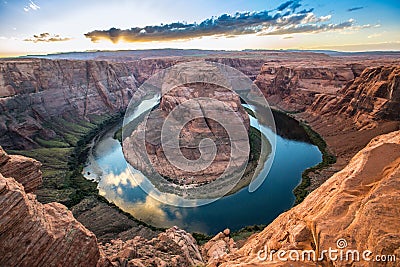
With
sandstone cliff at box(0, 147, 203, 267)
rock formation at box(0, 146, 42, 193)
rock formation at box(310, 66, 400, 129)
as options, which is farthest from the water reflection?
rock formation at box(0, 146, 42, 193)

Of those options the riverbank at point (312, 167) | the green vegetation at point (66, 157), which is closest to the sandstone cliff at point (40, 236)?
the green vegetation at point (66, 157)

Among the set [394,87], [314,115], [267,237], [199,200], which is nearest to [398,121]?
[394,87]

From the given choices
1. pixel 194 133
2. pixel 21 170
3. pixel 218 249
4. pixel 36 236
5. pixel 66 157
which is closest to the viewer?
pixel 36 236

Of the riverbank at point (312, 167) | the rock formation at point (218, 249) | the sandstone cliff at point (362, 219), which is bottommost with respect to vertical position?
the riverbank at point (312, 167)

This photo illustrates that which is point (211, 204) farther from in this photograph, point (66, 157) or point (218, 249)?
point (66, 157)

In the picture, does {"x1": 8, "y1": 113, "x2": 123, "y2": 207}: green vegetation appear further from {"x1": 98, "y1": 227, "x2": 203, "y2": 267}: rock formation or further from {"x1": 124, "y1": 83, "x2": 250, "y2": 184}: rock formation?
{"x1": 98, "y1": 227, "x2": 203, "y2": 267}: rock formation

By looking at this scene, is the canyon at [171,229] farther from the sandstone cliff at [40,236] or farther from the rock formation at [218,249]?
the rock formation at [218,249]

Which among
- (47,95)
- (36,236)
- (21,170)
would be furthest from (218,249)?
(47,95)
